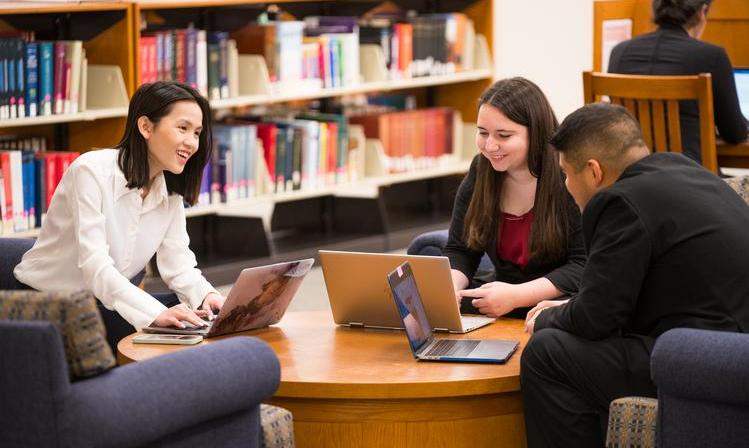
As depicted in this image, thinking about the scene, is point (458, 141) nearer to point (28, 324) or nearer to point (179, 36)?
point (179, 36)

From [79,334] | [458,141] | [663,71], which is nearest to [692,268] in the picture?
[79,334]

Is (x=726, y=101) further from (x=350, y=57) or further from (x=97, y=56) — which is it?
(x=97, y=56)

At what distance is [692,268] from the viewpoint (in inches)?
105

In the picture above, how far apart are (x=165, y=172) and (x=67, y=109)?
1.98m

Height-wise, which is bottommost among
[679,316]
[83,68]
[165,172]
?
[679,316]

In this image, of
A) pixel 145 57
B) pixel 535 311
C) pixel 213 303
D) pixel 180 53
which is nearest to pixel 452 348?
pixel 535 311

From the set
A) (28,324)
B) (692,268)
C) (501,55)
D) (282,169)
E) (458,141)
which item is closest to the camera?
(28,324)

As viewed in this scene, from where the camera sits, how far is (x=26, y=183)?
513cm

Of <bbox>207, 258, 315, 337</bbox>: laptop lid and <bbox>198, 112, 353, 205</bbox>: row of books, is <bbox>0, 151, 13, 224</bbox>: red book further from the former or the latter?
<bbox>207, 258, 315, 337</bbox>: laptop lid

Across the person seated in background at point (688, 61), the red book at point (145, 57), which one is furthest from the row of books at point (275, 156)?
the person seated in background at point (688, 61)

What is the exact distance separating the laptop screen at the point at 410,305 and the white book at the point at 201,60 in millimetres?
2996

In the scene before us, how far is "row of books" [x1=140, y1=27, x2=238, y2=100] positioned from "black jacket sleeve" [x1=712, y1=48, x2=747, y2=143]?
228cm

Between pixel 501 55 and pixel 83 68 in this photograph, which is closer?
pixel 83 68

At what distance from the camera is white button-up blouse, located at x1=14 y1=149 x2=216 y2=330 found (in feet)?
10.5
